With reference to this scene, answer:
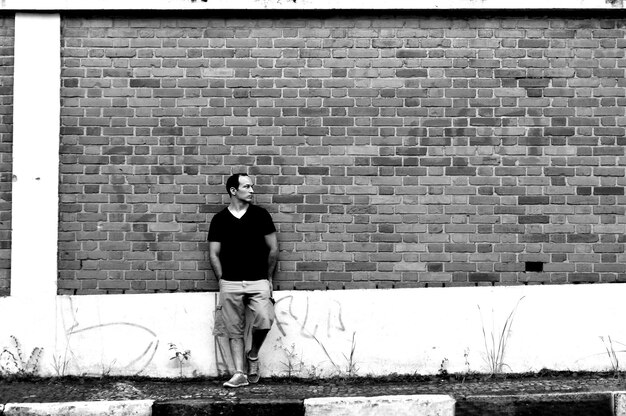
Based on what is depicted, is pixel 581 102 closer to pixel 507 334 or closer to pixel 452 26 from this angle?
pixel 452 26

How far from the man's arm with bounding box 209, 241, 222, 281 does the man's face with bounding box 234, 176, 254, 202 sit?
420 mm

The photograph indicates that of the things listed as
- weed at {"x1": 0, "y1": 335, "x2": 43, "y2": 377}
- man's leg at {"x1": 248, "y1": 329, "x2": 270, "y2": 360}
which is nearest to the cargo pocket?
man's leg at {"x1": 248, "y1": 329, "x2": 270, "y2": 360}

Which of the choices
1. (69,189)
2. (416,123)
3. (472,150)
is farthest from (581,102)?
(69,189)

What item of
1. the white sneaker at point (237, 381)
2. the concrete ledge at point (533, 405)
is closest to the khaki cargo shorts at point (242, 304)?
the white sneaker at point (237, 381)

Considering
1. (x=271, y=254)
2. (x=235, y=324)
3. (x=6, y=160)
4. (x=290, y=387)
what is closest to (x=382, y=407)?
(x=290, y=387)

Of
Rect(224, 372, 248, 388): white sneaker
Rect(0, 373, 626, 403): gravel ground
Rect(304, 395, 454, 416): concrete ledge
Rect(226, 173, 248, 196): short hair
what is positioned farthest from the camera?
Rect(226, 173, 248, 196): short hair

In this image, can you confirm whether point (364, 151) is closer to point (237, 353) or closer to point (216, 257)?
point (216, 257)

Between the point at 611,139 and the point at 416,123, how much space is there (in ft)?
5.37

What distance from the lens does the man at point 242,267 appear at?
18.6 ft

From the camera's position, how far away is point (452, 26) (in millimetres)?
6012

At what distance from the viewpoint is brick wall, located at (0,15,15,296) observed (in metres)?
5.95
